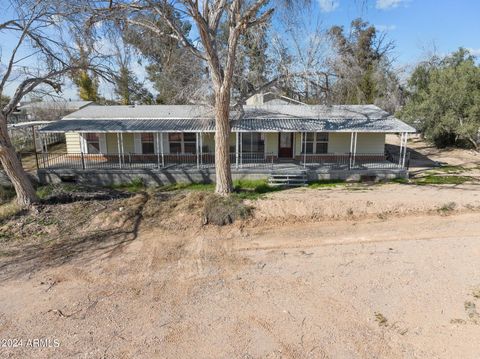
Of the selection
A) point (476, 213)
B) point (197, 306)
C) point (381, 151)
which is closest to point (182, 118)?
point (381, 151)

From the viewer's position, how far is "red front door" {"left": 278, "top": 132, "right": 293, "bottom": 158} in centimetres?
1819

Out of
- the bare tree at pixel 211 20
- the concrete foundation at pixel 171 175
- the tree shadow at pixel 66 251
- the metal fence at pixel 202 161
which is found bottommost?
the tree shadow at pixel 66 251

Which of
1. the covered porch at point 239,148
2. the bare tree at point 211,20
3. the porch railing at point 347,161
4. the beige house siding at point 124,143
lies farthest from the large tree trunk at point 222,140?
the beige house siding at point 124,143

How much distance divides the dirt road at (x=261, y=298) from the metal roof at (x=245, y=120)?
7373 mm

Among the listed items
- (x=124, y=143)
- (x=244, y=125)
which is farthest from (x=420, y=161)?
(x=124, y=143)

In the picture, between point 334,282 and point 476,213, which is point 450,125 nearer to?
point 476,213

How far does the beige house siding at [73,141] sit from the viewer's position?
18328 millimetres

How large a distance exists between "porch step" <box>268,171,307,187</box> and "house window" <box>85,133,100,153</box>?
1028 cm

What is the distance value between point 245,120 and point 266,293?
39.9ft

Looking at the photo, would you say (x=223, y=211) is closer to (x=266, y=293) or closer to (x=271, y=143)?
(x=266, y=293)

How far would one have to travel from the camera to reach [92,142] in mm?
18297

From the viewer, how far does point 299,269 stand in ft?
26.6

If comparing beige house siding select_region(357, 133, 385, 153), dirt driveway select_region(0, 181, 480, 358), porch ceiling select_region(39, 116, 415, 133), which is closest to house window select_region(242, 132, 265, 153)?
porch ceiling select_region(39, 116, 415, 133)

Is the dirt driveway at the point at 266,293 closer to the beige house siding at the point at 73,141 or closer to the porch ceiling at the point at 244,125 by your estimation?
the porch ceiling at the point at 244,125
